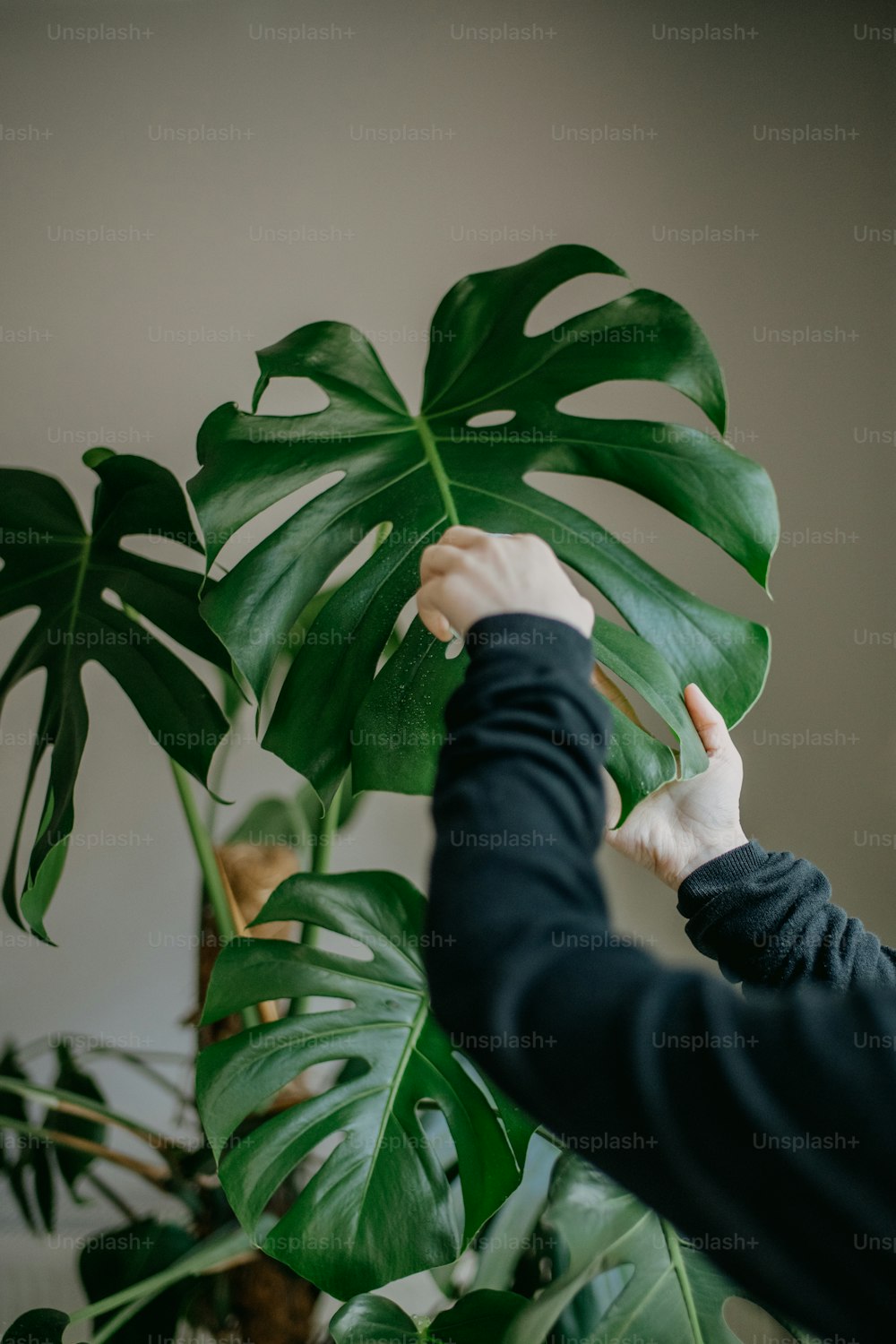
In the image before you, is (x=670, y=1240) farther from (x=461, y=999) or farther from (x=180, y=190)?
(x=180, y=190)

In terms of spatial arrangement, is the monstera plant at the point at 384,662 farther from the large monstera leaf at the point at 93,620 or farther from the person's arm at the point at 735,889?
the person's arm at the point at 735,889

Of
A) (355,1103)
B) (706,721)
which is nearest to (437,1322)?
(355,1103)

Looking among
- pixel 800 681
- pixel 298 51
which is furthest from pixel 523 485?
pixel 298 51

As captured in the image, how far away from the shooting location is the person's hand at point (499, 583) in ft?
1.71

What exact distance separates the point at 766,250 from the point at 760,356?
0.49ft

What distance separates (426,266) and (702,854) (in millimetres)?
983

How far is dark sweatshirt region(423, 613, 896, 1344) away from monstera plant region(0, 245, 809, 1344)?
0.23 meters

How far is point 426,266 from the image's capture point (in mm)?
1474

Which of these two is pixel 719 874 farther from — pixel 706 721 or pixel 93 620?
pixel 93 620

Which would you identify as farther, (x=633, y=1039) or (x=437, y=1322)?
(x=437, y=1322)

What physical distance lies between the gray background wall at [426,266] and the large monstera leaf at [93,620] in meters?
0.52

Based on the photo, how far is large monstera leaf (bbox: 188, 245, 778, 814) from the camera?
70 centimetres

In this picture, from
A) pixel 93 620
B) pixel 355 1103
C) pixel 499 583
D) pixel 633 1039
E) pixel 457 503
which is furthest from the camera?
pixel 93 620

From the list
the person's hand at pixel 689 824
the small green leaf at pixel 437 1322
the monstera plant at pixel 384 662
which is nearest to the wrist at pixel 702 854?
the person's hand at pixel 689 824
